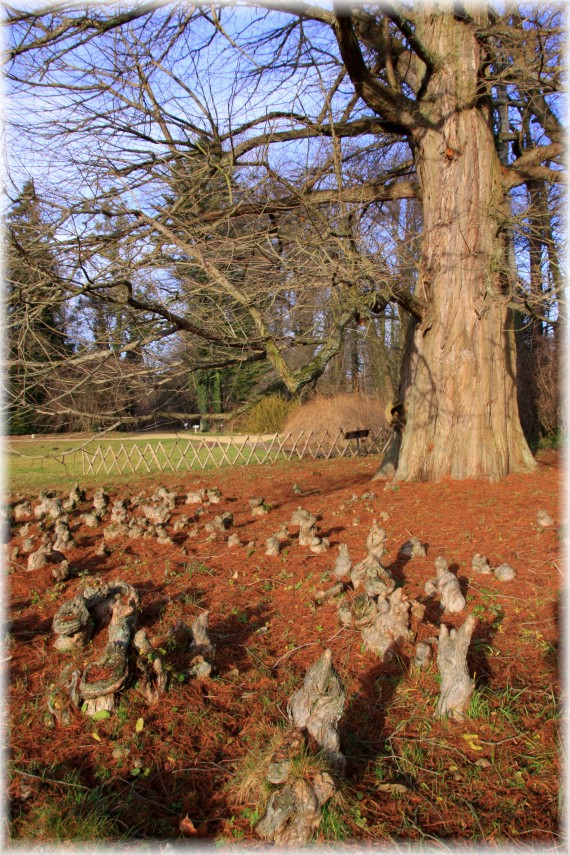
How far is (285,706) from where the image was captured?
119 inches

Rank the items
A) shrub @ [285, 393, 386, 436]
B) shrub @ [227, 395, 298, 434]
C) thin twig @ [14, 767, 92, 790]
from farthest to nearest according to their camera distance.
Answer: shrub @ [227, 395, 298, 434], shrub @ [285, 393, 386, 436], thin twig @ [14, 767, 92, 790]

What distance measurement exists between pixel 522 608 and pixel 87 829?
116 inches

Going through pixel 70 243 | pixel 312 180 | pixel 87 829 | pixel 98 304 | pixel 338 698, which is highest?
pixel 312 180

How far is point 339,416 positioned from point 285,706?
1465 cm

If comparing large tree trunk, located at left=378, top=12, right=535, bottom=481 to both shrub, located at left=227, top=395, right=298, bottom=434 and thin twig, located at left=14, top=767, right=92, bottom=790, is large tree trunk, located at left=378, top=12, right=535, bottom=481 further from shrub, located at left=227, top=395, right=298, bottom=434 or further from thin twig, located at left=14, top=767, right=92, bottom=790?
shrub, located at left=227, top=395, right=298, bottom=434

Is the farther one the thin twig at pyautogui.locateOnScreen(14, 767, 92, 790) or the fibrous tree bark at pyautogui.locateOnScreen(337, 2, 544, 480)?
the fibrous tree bark at pyautogui.locateOnScreen(337, 2, 544, 480)

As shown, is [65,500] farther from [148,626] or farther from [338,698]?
[338,698]

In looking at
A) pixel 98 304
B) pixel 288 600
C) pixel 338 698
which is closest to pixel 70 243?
pixel 98 304

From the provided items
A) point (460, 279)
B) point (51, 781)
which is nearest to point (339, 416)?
point (460, 279)

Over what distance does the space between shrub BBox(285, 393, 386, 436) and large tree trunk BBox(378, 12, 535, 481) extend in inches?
377

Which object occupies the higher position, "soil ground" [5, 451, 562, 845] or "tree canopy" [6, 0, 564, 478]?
"tree canopy" [6, 0, 564, 478]

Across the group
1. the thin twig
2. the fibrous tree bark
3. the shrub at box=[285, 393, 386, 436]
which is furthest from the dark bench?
the thin twig

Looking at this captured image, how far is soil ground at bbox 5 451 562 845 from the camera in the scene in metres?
2.31

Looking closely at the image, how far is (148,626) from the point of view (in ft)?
13.0
